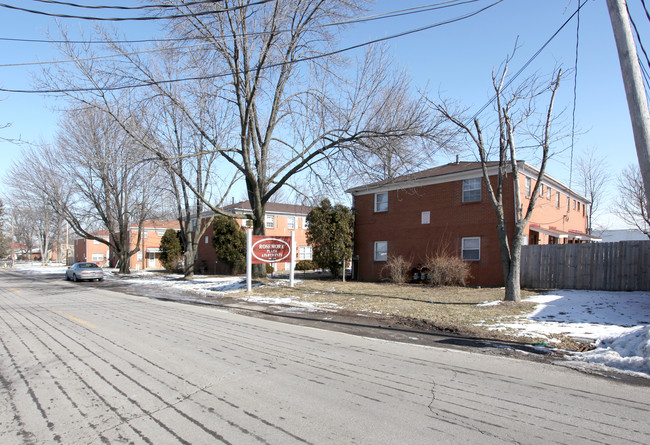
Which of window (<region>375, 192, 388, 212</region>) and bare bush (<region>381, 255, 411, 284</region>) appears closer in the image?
bare bush (<region>381, 255, 411, 284</region>)

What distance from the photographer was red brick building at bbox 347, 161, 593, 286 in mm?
19234

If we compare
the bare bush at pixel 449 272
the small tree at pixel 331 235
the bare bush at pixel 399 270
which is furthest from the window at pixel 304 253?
the bare bush at pixel 449 272

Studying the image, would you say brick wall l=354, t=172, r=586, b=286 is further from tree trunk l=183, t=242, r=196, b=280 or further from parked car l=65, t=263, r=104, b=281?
parked car l=65, t=263, r=104, b=281

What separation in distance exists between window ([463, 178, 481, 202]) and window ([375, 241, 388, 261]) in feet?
18.5

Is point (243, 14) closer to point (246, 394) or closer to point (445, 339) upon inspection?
point (445, 339)

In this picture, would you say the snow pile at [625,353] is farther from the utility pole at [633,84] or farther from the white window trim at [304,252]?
the white window trim at [304,252]

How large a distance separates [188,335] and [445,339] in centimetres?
519

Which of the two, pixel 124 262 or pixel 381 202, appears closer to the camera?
pixel 381 202

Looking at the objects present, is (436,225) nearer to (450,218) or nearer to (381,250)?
(450,218)

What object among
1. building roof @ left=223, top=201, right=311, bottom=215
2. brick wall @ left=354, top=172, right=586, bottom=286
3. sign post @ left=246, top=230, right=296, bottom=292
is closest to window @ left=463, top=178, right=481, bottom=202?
brick wall @ left=354, top=172, right=586, bottom=286

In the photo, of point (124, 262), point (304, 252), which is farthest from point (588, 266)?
point (124, 262)

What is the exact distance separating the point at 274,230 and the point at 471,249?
2273cm

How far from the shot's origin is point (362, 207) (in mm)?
25500

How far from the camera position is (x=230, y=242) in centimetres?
3098
